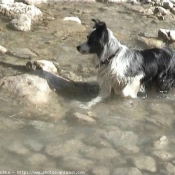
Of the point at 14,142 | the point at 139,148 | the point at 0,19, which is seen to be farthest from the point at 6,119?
the point at 0,19

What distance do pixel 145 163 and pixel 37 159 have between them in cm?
125

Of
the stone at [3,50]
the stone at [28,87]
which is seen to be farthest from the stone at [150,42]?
the stone at [28,87]

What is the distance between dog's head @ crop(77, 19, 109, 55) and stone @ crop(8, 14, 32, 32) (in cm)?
276

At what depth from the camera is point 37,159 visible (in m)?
5.01

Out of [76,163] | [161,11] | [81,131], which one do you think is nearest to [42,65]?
[81,131]

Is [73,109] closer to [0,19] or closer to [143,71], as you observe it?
[143,71]

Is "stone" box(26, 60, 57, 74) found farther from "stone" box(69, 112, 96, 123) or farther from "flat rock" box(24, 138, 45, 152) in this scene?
"flat rock" box(24, 138, 45, 152)

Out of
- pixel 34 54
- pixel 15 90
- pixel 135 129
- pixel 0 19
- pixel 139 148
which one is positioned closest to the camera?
pixel 139 148

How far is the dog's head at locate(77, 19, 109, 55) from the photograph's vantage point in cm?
636

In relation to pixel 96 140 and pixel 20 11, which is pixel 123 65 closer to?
pixel 96 140

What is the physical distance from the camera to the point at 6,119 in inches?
226

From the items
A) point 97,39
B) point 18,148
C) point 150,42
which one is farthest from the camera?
point 150,42

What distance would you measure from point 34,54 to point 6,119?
2.44 m

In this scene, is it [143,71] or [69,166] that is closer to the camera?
[69,166]
